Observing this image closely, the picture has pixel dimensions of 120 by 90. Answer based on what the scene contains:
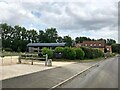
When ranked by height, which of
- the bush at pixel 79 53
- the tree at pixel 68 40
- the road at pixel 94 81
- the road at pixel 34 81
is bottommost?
the road at pixel 94 81

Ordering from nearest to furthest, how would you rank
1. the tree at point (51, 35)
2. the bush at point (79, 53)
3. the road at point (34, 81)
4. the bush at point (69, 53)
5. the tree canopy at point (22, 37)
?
1. the road at point (34, 81)
2. the bush at point (69, 53)
3. the bush at point (79, 53)
4. the tree canopy at point (22, 37)
5. the tree at point (51, 35)

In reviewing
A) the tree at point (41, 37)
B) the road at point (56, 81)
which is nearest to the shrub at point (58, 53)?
the road at point (56, 81)

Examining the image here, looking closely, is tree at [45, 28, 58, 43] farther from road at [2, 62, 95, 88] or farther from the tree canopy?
road at [2, 62, 95, 88]

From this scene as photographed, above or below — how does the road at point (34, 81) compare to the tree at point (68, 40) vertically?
below

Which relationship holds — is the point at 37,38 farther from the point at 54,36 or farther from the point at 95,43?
the point at 95,43

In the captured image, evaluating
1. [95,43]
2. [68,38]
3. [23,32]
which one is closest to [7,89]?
[23,32]

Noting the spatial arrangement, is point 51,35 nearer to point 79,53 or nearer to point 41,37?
point 41,37

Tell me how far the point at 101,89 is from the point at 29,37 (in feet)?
433

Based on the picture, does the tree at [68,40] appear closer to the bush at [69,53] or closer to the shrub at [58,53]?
the bush at [69,53]

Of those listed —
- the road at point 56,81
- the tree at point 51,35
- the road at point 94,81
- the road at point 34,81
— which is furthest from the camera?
the tree at point 51,35

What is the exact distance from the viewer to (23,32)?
14025cm

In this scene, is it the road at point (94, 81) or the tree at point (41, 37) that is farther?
the tree at point (41, 37)

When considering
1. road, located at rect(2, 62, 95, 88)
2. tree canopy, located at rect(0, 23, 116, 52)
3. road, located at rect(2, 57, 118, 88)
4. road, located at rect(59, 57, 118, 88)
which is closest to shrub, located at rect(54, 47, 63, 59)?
road, located at rect(59, 57, 118, 88)

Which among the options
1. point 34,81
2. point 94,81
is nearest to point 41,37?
point 94,81
